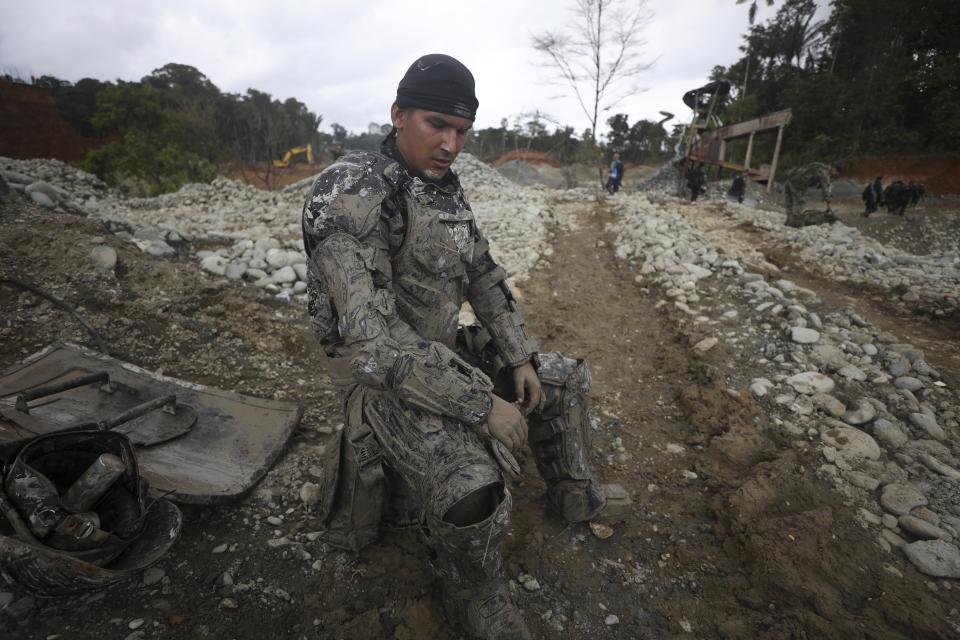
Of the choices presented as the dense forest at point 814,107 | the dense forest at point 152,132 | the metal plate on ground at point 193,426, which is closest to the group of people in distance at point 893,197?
the dense forest at point 814,107

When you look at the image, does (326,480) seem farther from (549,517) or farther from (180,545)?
(549,517)

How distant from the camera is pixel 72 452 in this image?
178 centimetres

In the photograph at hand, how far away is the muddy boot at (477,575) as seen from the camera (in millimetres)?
1574

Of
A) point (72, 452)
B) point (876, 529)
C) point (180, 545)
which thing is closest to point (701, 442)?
point (876, 529)

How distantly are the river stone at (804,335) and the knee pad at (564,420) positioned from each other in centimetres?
268

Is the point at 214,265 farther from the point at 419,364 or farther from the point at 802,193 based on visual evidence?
the point at 802,193

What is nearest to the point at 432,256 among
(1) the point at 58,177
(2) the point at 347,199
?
(2) the point at 347,199

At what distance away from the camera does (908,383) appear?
3.22 metres

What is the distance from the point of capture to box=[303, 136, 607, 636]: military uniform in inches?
63.1

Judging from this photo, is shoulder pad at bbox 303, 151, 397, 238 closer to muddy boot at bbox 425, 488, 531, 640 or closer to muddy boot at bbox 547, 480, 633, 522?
muddy boot at bbox 425, 488, 531, 640

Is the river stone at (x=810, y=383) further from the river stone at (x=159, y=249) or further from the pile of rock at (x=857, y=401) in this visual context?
the river stone at (x=159, y=249)

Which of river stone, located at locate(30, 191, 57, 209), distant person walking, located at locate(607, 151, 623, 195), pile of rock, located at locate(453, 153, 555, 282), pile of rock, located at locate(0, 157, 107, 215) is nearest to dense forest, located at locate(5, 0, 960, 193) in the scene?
pile of rock, located at locate(0, 157, 107, 215)

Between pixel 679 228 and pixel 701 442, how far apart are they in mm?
5981

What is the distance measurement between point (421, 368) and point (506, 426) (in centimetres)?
39
